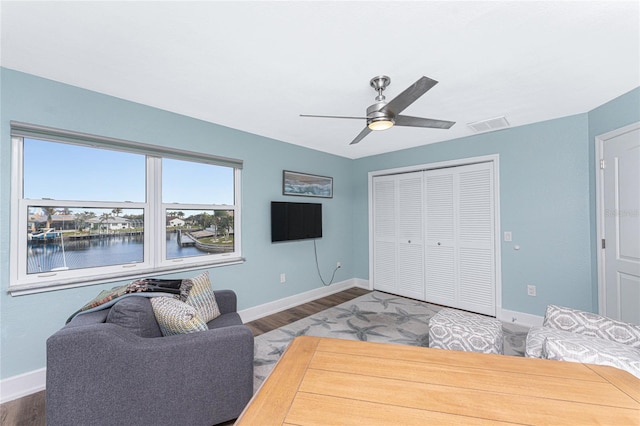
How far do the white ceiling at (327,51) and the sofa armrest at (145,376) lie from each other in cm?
177

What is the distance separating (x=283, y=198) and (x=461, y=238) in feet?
8.63

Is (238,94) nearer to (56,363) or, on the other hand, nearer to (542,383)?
(56,363)

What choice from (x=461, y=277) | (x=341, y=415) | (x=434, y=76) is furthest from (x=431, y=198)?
(x=341, y=415)

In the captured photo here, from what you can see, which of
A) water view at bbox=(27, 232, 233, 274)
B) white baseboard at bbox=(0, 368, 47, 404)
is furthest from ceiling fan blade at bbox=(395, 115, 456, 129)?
white baseboard at bbox=(0, 368, 47, 404)

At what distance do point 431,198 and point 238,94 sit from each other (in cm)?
306

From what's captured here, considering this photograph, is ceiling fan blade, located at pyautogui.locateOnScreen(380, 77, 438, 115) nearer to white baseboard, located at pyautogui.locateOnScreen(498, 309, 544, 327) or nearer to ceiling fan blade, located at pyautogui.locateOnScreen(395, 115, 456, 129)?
ceiling fan blade, located at pyautogui.locateOnScreen(395, 115, 456, 129)

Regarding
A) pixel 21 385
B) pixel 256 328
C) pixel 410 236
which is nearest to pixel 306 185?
pixel 410 236

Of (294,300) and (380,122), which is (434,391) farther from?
(294,300)

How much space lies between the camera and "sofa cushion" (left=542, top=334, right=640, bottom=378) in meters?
1.05

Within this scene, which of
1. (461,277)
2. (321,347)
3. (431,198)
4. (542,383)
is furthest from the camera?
(431,198)

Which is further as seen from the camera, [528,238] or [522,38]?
[528,238]

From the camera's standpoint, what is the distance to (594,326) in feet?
5.21

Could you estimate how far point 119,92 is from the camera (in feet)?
7.61

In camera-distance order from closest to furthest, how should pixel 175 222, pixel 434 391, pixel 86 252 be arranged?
1. pixel 434 391
2. pixel 86 252
3. pixel 175 222
